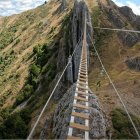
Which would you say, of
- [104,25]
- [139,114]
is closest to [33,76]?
[104,25]

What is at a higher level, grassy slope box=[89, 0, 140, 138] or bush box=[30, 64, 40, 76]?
grassy slope box=[89, 0, 140, 138]

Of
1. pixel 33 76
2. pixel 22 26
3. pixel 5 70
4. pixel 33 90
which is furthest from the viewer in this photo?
pixel 22 26

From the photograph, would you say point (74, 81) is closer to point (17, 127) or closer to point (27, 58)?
point (17, 127)

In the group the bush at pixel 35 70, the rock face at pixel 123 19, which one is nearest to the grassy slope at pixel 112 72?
the rock face at pixel 123 19

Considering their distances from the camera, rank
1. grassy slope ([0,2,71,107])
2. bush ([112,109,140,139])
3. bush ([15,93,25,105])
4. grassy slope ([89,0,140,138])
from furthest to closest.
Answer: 1. grassy slope ([0,2,71,107])
2. bush ([15,93,25,105])
3. grassy slope ([89,0,140,138])
4. bush ([112,109,140,139])

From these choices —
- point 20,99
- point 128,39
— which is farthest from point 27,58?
point 128,39

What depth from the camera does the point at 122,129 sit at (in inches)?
1083

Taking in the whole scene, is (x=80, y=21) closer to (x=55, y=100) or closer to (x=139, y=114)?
(x=55, y=100)

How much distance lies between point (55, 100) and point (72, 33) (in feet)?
47.8

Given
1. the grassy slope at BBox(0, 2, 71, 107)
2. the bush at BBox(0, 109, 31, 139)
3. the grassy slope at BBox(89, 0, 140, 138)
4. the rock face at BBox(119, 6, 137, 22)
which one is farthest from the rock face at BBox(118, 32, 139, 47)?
the grassy slope at BBox(0, 2, 71, 107)

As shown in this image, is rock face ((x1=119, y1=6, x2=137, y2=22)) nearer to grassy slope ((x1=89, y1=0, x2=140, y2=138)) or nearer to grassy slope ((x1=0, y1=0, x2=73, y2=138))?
grassy slope ((x1=89, y1=0, x2=140, y2=138))

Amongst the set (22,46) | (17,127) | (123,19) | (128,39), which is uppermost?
(123,19)

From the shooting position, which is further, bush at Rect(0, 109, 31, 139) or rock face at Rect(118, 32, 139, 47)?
rock face at Rect(118, 32, 139, 47)

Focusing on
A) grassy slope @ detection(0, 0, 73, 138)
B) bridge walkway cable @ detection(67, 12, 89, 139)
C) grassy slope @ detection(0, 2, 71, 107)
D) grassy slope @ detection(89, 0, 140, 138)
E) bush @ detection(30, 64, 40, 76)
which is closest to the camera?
bridge walkway cable @ detection(67, 12, 89, 139)
